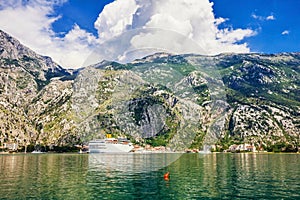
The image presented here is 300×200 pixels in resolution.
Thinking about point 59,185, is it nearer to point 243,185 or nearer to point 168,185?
point 168,185

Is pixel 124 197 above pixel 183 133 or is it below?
below

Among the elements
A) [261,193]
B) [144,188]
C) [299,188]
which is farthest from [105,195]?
[299,188]

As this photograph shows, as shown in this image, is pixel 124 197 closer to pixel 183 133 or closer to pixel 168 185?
pixel 168 185

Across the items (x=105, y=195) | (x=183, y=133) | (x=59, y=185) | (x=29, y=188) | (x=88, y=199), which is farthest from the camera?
(x=59, y=185)

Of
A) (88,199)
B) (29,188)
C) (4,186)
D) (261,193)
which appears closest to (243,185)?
(261,193)

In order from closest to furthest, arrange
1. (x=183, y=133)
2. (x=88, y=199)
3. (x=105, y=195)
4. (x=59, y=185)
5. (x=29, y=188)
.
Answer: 1. (x=183, y=133)
2. (x=88, y=199)
3. (x=105, y=195)
4. (x=29, y=188)
5. (x=59, y=185)

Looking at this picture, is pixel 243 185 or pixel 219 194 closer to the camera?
pixel 219 194

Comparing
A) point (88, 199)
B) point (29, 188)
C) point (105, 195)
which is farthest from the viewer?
point (29, 188)

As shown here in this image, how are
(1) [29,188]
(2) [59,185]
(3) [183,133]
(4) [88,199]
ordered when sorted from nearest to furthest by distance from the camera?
(3) [183,133] < (4) [88,199] < (1) [29,188] < (2) [59,185]

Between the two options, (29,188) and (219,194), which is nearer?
(219,194)
